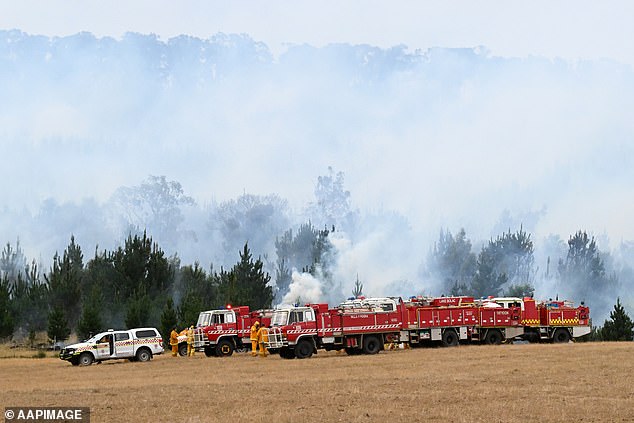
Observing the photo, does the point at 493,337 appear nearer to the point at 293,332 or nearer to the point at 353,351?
the point at 353,351

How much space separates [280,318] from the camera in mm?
45250

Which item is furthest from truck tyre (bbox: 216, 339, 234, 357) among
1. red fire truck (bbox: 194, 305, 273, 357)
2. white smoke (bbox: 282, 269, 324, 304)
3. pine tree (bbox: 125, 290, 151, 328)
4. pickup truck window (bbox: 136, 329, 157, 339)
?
white smoke (bbox: 282, 269, 324, 304)

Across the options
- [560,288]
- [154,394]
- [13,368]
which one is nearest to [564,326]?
[13,368]

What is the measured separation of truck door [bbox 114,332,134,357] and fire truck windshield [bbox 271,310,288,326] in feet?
25.7

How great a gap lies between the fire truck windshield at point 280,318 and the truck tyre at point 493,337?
13.7 metres

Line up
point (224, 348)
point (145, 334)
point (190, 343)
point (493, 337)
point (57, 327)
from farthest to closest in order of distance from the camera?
1. point (57, 327)
2. point (493, 337)
3. point (190, 343)
4. point (224, 348)
5. point (145, 334)

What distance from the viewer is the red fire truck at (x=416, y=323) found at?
45156 millimetres

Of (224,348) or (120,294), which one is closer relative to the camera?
(224,348)

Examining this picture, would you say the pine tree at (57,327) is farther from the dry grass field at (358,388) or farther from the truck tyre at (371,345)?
the truck tyre at (371,345)

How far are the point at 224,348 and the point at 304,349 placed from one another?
7.46 metres

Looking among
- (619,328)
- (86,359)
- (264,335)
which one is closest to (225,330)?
(264,335)

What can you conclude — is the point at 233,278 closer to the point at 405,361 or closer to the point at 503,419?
the point at 405,361

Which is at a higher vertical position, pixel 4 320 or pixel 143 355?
pixel 4 320

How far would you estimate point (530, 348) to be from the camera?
1817 inches
